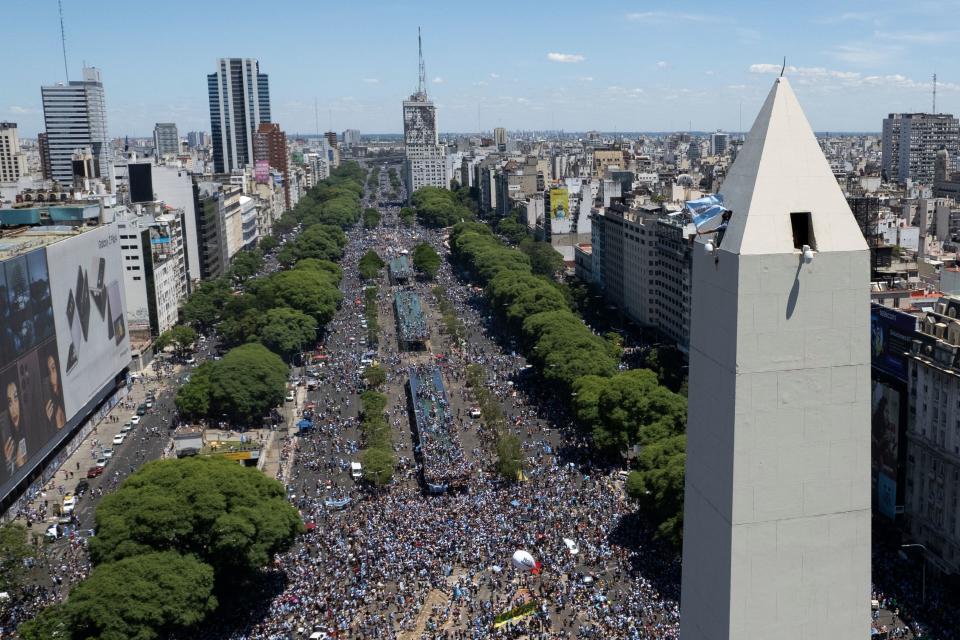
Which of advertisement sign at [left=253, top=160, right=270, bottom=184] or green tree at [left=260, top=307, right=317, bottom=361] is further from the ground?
advertisement sign at [left=253, top=160, right=270, bottom=184]

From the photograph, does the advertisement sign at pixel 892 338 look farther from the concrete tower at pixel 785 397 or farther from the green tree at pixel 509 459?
the concrete tower at pixel 785 397

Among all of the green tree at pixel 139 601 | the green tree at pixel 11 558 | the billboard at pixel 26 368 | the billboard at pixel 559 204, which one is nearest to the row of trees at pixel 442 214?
the billboard at pixel 559 204

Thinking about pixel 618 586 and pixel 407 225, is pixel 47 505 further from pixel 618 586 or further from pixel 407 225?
pixel 407 225

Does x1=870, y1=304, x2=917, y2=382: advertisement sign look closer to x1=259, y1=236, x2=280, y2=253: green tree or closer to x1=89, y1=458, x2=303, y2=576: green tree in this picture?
x1=89, y1=458, x2=303, y2=576: green tree

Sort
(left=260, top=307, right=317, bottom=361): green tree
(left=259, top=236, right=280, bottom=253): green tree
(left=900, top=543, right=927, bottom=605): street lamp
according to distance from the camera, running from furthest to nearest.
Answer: (left=259, top=236, right=280, bottom=253): green tree
(left=260, top=307, right=317, bottom=361): green tree
(left=900, top=543, right=927, bottom=605): street lamp

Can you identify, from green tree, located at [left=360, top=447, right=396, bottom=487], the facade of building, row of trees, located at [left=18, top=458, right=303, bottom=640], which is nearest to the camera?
row of trees, located at [left=18, top=458, right=303, bottom=640]

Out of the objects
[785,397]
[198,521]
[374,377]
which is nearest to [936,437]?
[198,521]

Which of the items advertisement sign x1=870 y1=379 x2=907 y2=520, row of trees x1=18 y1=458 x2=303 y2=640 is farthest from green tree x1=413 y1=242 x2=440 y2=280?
row of trees x1=18 y1=458 x2=303 y2=640
